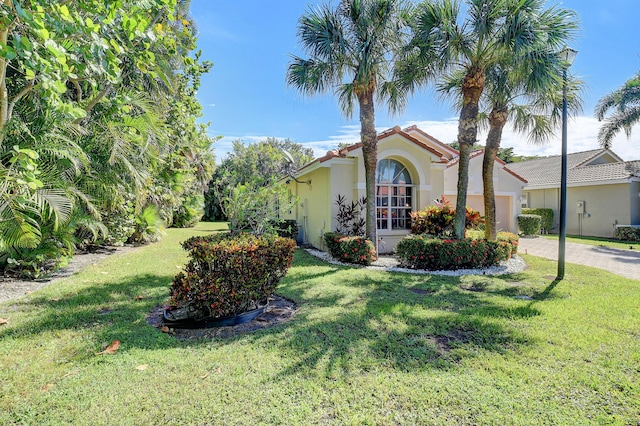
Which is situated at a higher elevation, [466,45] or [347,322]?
[466,45]

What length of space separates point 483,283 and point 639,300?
310 cm

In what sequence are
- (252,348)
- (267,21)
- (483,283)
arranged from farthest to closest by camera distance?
(267,21), (483,283), (252,348)

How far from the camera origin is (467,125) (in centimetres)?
1098

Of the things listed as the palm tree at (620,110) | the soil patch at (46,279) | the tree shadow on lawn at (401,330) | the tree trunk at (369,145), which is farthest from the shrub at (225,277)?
the palm tree at (620,110)

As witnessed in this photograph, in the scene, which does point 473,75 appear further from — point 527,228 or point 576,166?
point 576,166

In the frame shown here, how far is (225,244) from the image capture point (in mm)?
5777

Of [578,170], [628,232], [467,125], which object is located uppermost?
[578,170]

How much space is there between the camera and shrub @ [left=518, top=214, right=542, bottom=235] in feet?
67.4

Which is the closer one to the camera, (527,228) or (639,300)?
(639,300)

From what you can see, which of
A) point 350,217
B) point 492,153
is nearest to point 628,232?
point 492,153

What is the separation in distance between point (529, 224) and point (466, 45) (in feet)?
49.2

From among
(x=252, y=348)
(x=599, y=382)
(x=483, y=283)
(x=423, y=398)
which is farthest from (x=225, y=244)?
(x=483, y=283)

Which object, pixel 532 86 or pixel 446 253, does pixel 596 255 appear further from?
pixel 532 86

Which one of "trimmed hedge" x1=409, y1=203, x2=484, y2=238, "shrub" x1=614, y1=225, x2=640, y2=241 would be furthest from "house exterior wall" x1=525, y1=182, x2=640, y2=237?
"trimmed hedge" x1=409, y1=203, x2=484, y2=238
